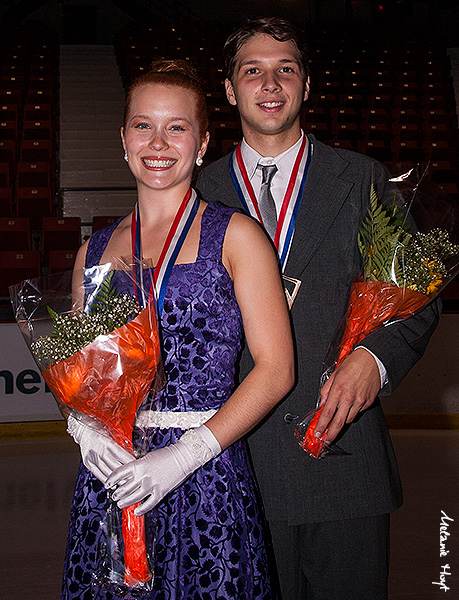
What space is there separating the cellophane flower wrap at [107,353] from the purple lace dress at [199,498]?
56mm

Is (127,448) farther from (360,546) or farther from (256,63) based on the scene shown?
(256,63)

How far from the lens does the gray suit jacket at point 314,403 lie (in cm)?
168

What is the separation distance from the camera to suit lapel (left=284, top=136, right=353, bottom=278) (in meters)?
1.73

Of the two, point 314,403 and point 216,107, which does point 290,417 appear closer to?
point 314,403

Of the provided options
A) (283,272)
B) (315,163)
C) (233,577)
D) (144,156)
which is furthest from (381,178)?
(233,577)

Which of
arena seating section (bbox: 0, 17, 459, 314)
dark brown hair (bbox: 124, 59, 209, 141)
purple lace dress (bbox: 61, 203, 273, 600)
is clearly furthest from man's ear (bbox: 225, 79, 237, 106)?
arena seating section (bbox: 0, 17, 459, 314)

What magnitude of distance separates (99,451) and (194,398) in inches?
8.9

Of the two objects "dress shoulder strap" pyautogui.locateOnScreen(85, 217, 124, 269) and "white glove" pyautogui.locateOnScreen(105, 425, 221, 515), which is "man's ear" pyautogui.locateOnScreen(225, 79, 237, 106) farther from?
"white glove" pyautogui.locateOnScreen(105, 425, 221, 515)

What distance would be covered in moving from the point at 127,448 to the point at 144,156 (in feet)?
2.10

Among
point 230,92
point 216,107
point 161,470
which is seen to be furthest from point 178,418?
point 216,107

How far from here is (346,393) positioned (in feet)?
4.78

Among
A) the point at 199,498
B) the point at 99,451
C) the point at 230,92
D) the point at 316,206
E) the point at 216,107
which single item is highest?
the point at 216,107

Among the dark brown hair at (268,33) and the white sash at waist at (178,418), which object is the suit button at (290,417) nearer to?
the white sash at waist at (178,418)

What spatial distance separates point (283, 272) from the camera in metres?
1.73
